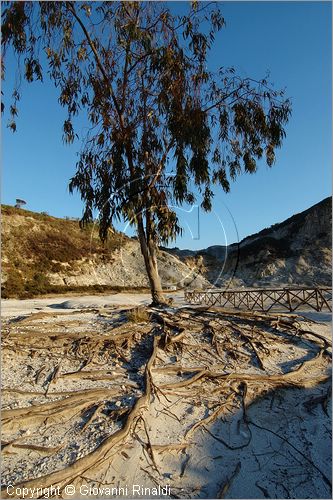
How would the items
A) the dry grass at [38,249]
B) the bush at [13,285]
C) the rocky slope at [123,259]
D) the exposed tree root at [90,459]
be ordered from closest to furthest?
the exposed tree root at [90,459], the bush at [13,285], the dry grass at [38,249], the rocky slope at [123,259]

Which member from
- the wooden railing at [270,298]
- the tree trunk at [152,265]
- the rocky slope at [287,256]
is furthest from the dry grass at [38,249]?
the tree trunk at [152,265]

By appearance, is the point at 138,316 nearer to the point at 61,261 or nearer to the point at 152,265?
the point at 152,265

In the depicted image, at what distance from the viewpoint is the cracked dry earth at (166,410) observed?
4648mm

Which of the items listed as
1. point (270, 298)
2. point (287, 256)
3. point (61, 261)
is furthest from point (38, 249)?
point (270, 298)

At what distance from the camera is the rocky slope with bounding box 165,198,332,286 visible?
42.5 meters

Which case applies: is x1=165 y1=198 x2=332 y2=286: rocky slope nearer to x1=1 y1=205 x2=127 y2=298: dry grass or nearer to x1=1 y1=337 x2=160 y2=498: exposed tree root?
x1=1 y1=205 x2=127 y2=298: dry grass

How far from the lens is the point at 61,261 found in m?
38.8

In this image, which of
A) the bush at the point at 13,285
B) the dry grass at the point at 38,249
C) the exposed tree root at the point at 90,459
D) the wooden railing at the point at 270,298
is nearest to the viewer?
the exposed tree root at the point at 90,459

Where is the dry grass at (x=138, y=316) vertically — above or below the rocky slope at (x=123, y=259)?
below

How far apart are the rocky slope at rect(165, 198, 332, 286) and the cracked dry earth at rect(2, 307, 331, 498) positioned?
31.3 meters

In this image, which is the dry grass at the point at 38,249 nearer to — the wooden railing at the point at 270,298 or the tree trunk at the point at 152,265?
the wooden railing at the point at 270,298

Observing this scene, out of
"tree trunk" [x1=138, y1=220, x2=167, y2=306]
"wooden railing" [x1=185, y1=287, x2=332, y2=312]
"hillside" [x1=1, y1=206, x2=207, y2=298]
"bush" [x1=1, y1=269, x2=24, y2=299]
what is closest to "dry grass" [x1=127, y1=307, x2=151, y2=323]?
"tree trunk" [x1=138, y1=220, x2=167, y2=306]

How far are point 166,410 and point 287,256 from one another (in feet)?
139

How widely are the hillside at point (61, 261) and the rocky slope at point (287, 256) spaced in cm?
589
